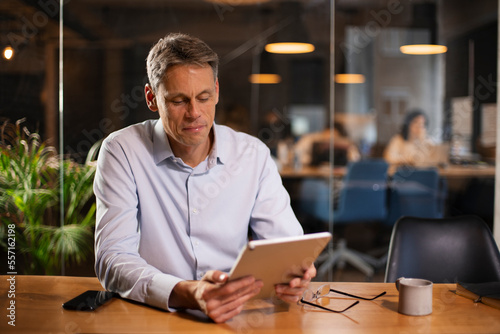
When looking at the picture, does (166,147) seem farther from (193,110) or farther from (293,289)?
(293,289)

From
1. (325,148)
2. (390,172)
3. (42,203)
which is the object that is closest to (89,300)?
(42,203)

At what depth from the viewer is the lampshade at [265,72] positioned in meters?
4.27

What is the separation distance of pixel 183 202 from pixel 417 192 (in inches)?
121

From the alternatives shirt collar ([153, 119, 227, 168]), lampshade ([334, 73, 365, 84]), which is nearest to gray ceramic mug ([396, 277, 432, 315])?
shirt collar ([153, 119, 227, 168])

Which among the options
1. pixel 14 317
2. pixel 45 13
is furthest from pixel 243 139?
pixel 45 13

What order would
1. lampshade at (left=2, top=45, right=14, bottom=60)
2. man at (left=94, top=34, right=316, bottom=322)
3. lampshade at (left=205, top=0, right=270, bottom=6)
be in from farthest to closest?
lampshade at (left=205, top=0, right=270, bottom=6)
lampshade at (left=2, top=45, right=14, bottom=60)
man at (left=94, top=34, right=316, bottom=322)

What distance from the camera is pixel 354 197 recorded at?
14.7 ft

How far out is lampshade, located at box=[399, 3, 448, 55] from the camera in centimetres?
437

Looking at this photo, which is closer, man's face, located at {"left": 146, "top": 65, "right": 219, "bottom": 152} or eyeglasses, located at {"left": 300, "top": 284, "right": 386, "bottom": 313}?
eyeglasses, located at {"left": 300, "top": 284, "right": 386, "bottom": 313}

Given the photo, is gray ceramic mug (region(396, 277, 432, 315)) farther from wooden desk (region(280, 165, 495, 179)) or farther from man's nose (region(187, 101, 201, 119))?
wooden desk (region(280, 165, 495, 179))

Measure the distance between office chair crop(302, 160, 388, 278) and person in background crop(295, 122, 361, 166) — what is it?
96mm

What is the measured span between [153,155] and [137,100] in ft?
7.07

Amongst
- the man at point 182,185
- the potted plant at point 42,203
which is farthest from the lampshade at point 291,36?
the man at point 182,185

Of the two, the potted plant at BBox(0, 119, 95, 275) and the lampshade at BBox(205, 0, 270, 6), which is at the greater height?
the lampshade at BBox(205, 0, 270, 6)
